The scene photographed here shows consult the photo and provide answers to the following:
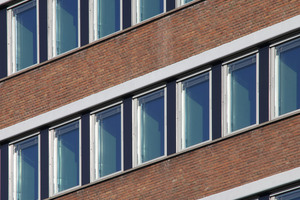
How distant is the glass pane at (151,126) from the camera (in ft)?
139

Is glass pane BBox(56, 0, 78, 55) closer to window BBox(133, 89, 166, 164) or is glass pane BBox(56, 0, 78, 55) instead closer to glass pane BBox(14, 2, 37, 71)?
glass pane BBox(14, 2, 37, 71)

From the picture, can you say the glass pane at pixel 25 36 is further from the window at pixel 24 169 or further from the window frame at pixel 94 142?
the window frame at pixel 94 142

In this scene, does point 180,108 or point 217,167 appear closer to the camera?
point 217,167

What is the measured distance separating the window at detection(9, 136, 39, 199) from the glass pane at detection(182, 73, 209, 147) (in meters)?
4.29

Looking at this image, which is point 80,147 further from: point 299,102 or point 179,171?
point 299,102

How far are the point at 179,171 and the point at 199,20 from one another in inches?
142

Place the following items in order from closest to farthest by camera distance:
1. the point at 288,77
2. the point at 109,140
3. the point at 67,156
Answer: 1. the point at 288,77
2. the point at 109,140
3. the point at 67,156

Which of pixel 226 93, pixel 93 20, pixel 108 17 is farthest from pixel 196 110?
pixel 93 20

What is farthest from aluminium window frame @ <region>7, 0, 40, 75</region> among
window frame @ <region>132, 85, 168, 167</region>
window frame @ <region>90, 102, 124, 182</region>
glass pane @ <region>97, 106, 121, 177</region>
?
window frame @ <region>132, 85, 168, 167</region>

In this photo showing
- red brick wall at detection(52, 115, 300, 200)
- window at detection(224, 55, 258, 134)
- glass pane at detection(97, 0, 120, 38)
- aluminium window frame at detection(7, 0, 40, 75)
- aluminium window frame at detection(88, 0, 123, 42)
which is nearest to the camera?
red brick wall at detection(52, 115, 300, 200)

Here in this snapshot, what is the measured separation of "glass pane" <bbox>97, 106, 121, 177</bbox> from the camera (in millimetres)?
42906

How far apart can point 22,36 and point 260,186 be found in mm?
8690

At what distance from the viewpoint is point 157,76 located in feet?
139

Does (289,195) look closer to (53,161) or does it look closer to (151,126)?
(151,126)
